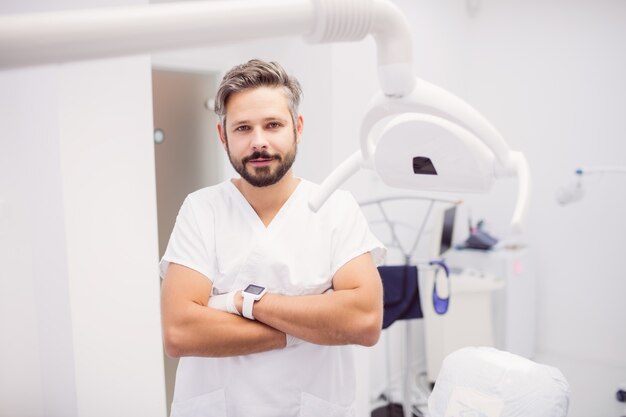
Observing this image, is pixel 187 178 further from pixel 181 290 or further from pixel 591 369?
pixel 591 369

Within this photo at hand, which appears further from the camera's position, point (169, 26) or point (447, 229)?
point (447, 229)

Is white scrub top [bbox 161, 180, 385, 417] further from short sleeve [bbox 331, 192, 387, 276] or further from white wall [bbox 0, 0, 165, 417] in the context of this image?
white wall [bbox 0, 0, 165, 417]

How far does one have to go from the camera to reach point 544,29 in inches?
148

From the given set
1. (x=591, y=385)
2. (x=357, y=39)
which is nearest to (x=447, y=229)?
(x=591, y=385)

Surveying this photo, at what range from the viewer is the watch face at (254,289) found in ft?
3.78

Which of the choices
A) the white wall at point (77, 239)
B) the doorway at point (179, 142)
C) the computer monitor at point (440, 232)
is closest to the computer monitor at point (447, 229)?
the computer monitor at point (440, 232)

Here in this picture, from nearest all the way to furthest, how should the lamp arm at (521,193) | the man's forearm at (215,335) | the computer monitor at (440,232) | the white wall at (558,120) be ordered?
the lamp arm at (521,193)
the man's forearm at (215,335)
the computer monitor at (440,232)
the white wall at (558,120)

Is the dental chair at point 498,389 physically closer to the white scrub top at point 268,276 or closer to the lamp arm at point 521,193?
the white scrub top at point 268,276

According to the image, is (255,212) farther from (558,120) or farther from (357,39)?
(558,120)

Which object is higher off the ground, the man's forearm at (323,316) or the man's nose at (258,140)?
the man's nose at (258,140)

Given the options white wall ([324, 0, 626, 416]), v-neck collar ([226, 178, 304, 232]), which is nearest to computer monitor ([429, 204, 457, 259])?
white wall ([324, 0, 626, 416])

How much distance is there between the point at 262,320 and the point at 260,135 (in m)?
0.40

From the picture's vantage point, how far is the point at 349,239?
125cm

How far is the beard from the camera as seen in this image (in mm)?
1140
